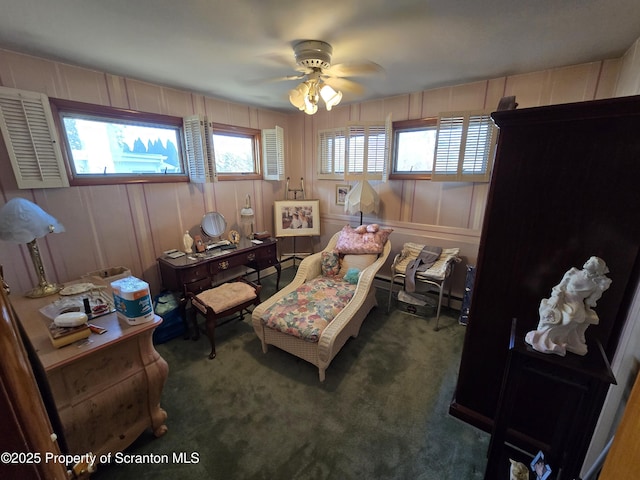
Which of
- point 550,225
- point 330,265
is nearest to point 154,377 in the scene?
point 330,265

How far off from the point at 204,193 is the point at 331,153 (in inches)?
69.5

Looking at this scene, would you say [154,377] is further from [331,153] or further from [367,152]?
[331,153]

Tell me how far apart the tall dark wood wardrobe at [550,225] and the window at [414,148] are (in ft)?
5.72

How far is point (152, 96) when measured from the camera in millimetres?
2545

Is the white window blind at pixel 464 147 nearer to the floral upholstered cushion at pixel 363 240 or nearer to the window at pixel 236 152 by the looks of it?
the floral upholstered cushion at pixel 363 240

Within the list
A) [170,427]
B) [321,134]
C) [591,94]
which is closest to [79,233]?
[170,427]

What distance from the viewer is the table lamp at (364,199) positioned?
312 centimetres

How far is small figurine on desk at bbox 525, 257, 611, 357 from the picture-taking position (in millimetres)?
975

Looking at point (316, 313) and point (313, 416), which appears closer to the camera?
point (313, 416)

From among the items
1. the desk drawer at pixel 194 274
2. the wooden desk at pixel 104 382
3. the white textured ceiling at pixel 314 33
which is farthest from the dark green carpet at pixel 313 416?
the white textured ceiling at pixel 314 33

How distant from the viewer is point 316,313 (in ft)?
7.06

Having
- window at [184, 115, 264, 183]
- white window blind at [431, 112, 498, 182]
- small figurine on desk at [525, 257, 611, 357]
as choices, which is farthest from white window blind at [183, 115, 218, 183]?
small figurine on desk at [525, 257, 611, 357]

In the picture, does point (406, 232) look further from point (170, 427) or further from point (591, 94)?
point (170, 427)

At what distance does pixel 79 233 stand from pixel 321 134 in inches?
116
